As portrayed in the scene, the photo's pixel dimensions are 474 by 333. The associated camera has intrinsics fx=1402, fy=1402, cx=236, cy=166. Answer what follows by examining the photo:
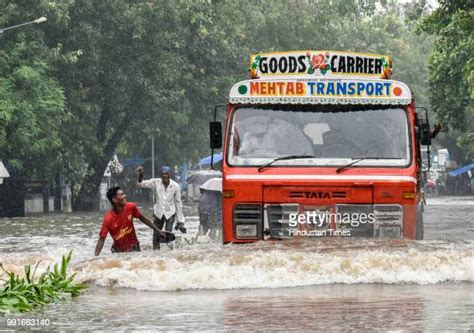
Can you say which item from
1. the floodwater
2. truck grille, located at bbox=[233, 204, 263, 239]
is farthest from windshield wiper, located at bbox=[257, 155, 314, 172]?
the floodwater

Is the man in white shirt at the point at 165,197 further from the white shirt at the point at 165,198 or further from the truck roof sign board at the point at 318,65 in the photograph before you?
the truck roof sign board at the point at 318,65

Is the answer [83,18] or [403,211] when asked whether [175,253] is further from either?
[83,18]

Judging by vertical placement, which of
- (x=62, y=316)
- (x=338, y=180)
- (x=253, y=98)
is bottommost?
(x=62, y=316)

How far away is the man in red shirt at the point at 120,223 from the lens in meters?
18.7

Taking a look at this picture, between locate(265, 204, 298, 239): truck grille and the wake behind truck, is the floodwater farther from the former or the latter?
the wake behind truck

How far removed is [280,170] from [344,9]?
187 ft

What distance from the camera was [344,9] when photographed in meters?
74.9

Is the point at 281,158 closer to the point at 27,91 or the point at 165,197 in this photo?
the point at 165,197

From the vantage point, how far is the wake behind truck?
60.7 feet

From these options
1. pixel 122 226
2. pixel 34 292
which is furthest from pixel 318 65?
pixel 34 292

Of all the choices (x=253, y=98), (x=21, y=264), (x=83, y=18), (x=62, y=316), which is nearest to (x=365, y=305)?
(x=62, y=316)

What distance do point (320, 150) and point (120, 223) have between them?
2873 mm

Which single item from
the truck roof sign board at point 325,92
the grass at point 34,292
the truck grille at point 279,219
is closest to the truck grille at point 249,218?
the truck grille at point 279,219

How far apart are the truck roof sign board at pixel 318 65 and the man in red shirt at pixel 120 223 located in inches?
102
